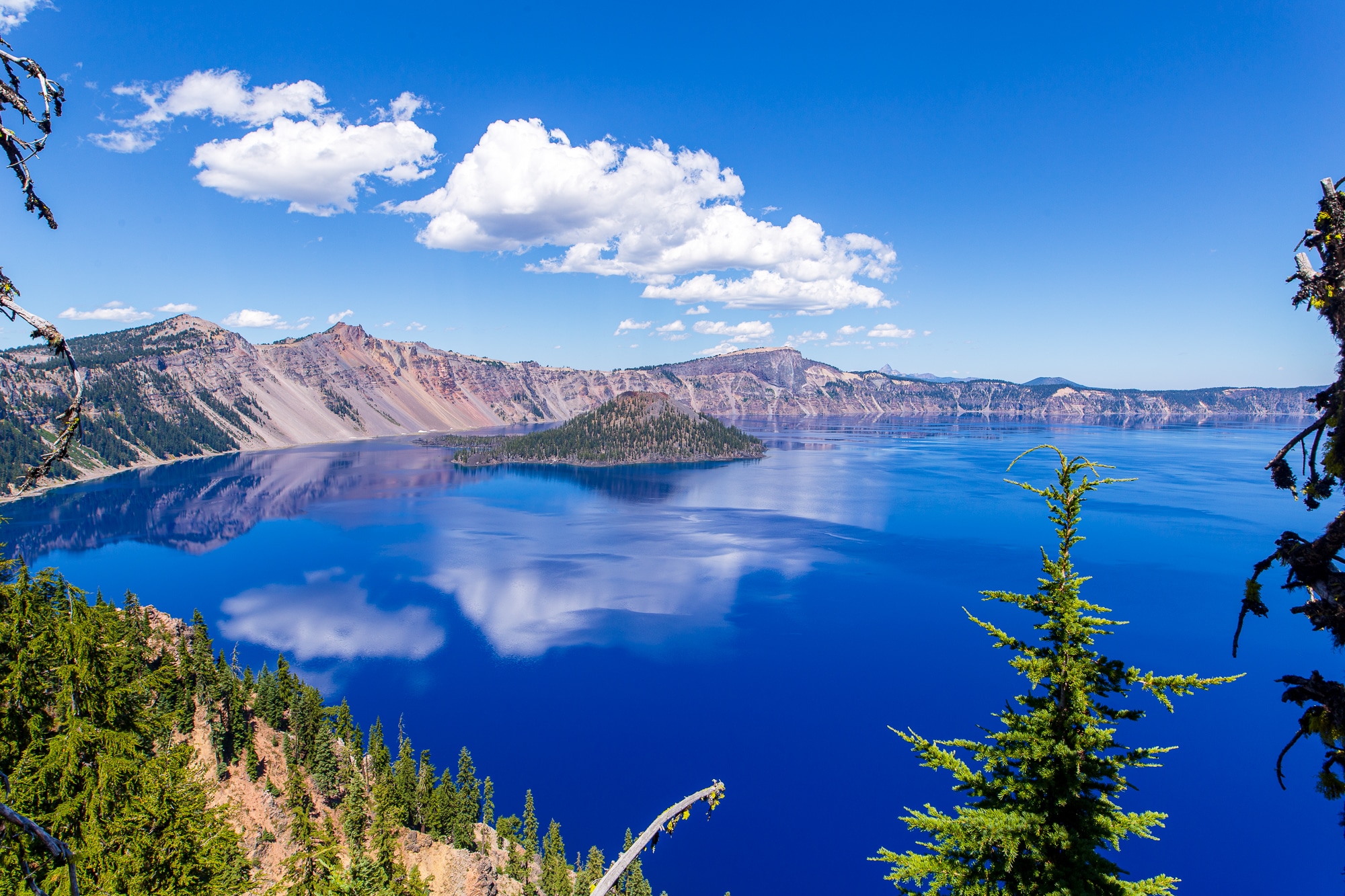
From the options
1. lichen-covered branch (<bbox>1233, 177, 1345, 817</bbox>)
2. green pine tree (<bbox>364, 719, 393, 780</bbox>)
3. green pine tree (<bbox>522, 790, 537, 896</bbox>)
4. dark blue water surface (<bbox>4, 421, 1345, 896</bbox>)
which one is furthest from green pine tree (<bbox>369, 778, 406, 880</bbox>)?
lichen-covered branch (<bbox>1233, 177, 1345, 817</bbox>)

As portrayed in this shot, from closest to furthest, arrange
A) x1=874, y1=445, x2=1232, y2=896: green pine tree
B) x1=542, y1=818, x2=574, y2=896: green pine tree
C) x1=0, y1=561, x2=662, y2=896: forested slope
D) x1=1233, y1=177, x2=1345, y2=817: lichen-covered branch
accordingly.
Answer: x1=1233, y1=177, x2=1345, y2=817: lichen-covered branch, x1=874, y1=445, x2=1232, y2=896: green pine tree, x1=0, y1=561, x2=662, y2=896: forested slope, x1=542, y1=818, x2=574, y2=896: green pine tree

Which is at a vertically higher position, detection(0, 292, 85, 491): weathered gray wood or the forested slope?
detection(0, 292, 85, 491): weathered gray wood

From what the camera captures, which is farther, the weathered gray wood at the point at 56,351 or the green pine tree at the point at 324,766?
the green pine tree at the point at 324,766

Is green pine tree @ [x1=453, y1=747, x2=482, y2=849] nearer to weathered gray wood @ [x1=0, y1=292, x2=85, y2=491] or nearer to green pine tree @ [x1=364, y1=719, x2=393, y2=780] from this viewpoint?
green pine tree @ [x1=364, y1=719, x2=393, y2=780]

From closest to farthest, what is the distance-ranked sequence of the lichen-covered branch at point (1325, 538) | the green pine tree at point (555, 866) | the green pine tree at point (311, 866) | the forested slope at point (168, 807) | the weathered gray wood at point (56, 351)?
the weathered gray wood at point (56, 351) → the lichen-covered branch at point (1325, 538) → the green pine tree at point (311, 866) → the forested slope at point (168, 807) → the green pine tree at point (555, 866)

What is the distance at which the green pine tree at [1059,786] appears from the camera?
26.9 feet

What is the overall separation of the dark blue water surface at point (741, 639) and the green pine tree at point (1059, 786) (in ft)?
97.5

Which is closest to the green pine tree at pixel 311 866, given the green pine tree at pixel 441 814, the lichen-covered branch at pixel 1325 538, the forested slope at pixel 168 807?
the forested slope at pixel 168 807

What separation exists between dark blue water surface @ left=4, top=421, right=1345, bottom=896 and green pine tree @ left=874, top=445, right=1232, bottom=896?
29.7 m

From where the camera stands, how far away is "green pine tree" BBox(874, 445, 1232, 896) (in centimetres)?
820

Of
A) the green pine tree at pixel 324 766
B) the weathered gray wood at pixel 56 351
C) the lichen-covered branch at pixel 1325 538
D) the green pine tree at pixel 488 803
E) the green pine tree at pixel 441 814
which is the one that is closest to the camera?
the weathered gray wood at pixel 56 351

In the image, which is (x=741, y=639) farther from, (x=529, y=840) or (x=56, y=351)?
(x=56, y=351)

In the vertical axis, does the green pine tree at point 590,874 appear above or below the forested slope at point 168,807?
below

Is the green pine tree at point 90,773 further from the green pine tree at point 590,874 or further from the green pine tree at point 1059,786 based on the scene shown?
the green pine tree at point 590,874
